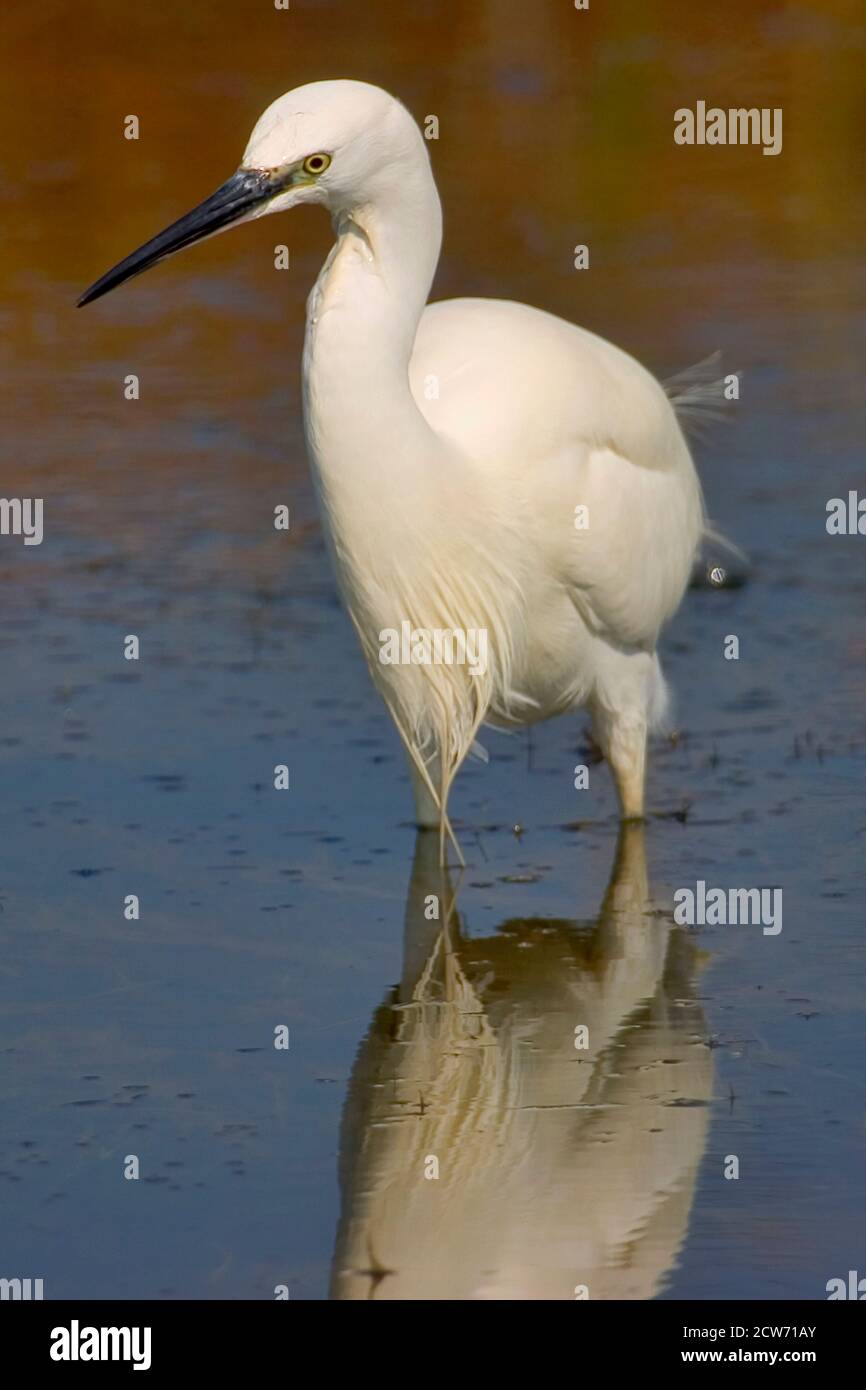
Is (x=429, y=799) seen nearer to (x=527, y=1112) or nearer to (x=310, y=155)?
(x=527, y=1112)

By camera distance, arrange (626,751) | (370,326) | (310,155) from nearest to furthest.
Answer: (310,155) < (370,326) < (626,751)

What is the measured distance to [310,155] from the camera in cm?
425

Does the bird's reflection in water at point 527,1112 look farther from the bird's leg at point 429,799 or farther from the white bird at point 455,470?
the white bird at point 455,470

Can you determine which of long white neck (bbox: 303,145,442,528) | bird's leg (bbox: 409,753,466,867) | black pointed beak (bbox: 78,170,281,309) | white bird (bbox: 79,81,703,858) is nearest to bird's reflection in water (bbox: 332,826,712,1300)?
bird's leg (bbox: 409,753,466,867)

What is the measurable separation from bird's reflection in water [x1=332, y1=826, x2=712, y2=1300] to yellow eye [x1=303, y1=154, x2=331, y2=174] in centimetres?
160

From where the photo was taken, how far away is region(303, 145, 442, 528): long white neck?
444cm

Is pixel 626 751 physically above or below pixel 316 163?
below

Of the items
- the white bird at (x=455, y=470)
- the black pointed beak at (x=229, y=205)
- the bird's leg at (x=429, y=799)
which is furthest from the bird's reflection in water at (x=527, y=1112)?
the black pointed beak at (x=229, y=205)

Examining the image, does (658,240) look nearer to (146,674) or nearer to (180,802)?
(146,674)

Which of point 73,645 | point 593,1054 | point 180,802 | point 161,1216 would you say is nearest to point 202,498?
point 73,645

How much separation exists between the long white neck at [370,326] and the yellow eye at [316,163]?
18cm

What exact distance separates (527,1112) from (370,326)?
1473mm

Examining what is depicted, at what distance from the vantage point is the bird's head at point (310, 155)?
424 cm

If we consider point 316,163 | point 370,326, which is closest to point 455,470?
point 370,326
